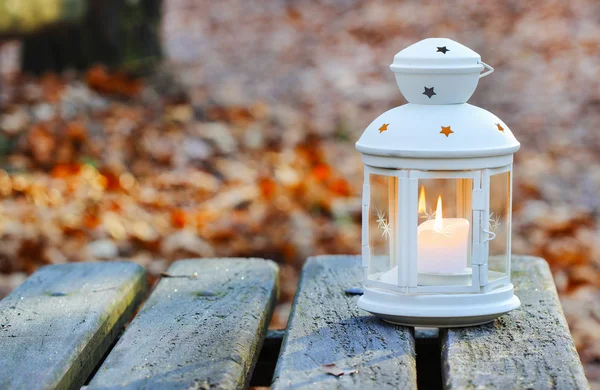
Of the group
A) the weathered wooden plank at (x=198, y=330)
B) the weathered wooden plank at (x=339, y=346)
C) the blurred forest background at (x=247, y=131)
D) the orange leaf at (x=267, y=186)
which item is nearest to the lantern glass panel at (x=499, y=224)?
the weathered wooden plank at (x=339, y=346)

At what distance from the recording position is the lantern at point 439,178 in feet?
4.86

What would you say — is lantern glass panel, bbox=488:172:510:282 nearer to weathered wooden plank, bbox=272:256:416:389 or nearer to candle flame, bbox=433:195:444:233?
candle flame, bbox=433:195:444:233

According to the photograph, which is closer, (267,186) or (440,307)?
(440,307)

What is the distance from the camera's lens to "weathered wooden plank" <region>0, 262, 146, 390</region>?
4.40 ft

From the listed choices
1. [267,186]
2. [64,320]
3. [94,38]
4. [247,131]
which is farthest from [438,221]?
[94,38]

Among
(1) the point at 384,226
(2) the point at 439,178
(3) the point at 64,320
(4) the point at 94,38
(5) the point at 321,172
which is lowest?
(5) the point at 321,172

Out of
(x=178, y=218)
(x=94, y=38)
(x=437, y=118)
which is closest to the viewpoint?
(x=437, y=118)

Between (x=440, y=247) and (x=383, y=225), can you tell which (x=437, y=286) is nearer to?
(x=440, y=247)

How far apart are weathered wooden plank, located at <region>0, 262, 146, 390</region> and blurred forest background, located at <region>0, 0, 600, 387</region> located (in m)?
0.97

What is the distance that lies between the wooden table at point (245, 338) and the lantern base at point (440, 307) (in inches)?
0.9

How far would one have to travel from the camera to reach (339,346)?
143cm

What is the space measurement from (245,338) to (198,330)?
0.10m

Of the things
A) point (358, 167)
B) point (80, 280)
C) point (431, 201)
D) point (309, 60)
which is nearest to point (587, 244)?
point (358, 167)

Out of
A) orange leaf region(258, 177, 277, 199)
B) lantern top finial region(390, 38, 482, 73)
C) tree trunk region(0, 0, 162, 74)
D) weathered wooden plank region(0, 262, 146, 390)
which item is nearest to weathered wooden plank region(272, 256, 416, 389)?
weathered wooden plank region(0, 262, 146, 390)
